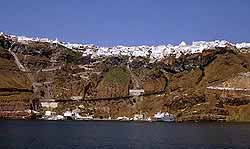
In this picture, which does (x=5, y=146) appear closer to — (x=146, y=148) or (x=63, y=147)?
(x=63, y=147)

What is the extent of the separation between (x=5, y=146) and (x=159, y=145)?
104ft

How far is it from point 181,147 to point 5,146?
3363 centimetres

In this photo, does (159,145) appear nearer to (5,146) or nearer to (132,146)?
(132,146)

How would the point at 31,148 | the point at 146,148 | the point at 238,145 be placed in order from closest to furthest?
the point at 31,148 → the point at 146,148 → the point at 238,145

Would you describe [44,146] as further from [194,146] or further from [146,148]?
[194,146]

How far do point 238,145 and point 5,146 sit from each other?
46092mm

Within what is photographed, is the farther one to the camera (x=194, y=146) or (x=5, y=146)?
(x=194, y=146)

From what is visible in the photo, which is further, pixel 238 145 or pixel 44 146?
pixel 238 145

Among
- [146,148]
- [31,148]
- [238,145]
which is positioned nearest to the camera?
[31,148]

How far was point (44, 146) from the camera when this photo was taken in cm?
10300

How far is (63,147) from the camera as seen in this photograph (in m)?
103

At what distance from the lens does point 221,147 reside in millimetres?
106875

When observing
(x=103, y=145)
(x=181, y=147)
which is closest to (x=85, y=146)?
(x=103, y=145)

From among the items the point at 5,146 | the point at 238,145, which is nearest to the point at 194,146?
the point at 238,145
